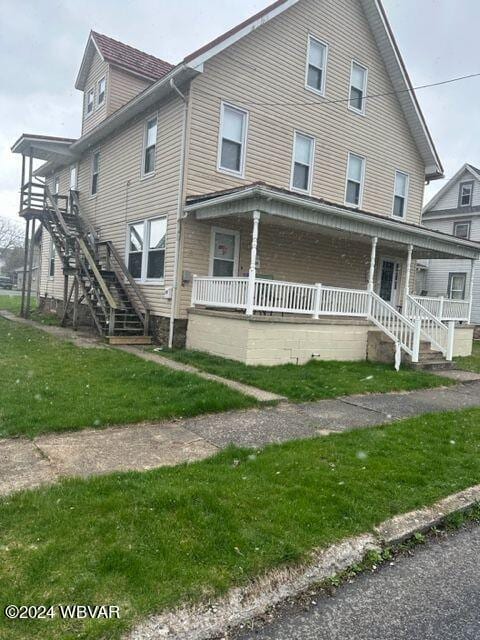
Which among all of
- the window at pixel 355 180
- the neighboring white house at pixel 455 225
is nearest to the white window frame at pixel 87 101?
the window at pixel 355 180

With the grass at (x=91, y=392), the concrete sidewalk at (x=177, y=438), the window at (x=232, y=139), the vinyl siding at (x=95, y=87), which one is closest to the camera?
the concrete sidewalk at (x=177, y=438)

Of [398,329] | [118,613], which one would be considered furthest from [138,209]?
[118,613]

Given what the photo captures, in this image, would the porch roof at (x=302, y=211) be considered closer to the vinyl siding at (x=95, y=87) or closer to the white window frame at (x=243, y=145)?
the white window frame at (x=243, y=145)

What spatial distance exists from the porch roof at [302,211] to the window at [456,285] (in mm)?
14146

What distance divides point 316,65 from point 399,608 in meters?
14.8

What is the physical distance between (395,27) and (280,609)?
17754mm

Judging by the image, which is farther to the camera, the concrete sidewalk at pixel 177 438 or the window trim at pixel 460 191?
the window trim at pixel 460 191

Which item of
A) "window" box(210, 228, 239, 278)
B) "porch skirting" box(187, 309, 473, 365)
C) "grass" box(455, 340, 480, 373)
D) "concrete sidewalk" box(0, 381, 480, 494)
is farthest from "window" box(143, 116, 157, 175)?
"grass" box(455, 340, 480, 373)

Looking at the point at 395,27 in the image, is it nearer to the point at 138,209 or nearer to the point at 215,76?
the point at 215,76

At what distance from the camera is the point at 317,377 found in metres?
8.86

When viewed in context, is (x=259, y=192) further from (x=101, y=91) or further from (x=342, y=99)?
(x=101, y=91)

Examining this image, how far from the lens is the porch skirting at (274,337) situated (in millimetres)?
9648

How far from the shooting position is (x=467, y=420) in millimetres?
6465

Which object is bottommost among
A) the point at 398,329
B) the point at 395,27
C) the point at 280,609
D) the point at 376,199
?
the point at 280,609
